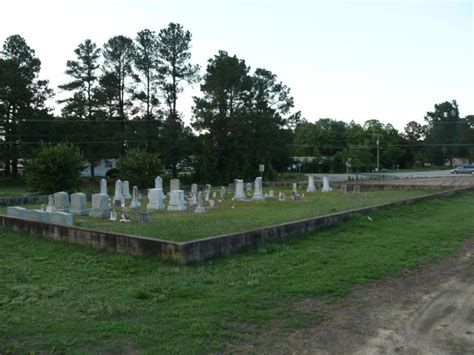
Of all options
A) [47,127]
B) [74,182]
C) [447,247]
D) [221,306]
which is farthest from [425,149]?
[221,306]

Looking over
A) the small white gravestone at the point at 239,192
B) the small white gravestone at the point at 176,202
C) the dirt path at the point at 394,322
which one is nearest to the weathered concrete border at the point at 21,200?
the small white gravestone at the point at 176,202

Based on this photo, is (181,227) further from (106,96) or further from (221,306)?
(106,96)

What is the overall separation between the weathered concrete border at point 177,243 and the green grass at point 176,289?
24 centimetres

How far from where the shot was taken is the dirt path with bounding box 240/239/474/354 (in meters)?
4.66

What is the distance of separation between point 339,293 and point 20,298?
4.55m

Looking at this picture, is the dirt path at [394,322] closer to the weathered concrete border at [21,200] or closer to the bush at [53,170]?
the weathered concrete border at [21,200]

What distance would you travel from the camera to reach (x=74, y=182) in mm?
25188

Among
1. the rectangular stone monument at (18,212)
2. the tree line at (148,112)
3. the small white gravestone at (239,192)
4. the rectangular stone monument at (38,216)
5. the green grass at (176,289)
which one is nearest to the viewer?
the green grass at (176,289)

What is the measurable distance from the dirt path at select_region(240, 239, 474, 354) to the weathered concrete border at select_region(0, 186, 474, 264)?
9.11 feet

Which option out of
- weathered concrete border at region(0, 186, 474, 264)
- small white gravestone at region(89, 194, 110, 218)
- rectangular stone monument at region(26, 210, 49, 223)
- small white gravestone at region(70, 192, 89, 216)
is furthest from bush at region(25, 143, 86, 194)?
weathered concrete border at region(0, 186, 474, 264)

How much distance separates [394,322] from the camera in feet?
17.9

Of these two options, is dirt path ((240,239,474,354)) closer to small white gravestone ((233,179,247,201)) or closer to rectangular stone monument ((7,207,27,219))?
rectangular stone monument ((7,207,27,219))

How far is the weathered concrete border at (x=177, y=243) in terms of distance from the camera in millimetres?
8121

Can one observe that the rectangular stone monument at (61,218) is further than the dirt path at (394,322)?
Yes
